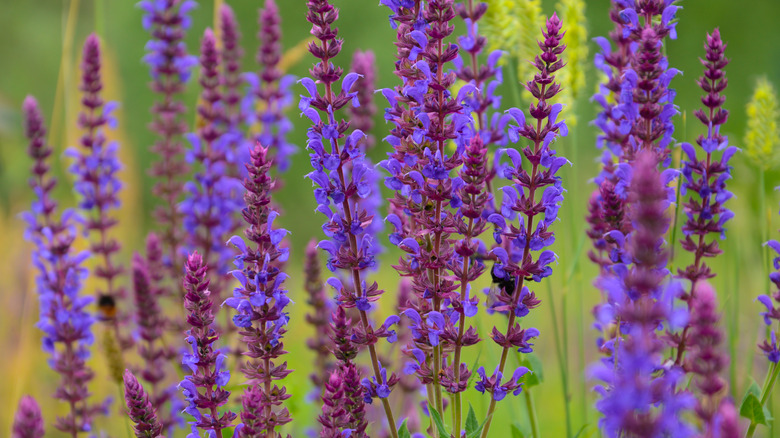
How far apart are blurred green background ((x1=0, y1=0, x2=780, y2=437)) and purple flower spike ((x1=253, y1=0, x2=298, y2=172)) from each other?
0.77 metres

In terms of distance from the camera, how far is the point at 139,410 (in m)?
1.66

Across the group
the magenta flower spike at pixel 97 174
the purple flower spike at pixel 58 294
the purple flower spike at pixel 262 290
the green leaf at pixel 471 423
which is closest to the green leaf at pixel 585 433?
the green leaf at pixel 471 423

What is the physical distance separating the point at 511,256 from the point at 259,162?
0.85 metres

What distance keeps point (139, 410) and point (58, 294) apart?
121cm

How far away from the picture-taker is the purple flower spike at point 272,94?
3189mm

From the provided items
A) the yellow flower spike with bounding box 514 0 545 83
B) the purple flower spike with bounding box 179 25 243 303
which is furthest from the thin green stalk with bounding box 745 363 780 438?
the purple flower spike with bounding box 179 25 243 303

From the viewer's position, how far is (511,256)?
217 cm

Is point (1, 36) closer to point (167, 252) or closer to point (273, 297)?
point (167, 252)

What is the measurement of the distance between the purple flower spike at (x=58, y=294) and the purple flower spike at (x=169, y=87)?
55 centimetres

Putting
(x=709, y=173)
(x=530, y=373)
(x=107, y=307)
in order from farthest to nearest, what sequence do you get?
(x=107, y=307) < (x=530, y=373) < (x=709, y=173)

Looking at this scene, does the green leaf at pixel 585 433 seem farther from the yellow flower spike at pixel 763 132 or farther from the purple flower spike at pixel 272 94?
the purple flower spike at pixel 272 94

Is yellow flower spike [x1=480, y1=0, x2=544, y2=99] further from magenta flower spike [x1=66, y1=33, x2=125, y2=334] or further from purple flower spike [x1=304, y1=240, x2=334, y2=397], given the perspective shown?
magenta flower spike [x1=66, y1=33, x2=125, y2=334]

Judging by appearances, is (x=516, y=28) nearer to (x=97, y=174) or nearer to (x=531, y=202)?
(x=531, y=202)

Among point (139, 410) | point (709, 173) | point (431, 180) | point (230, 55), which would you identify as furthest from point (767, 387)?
point (230, 55)
